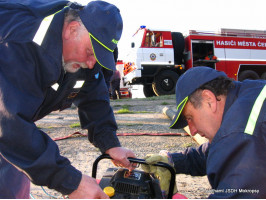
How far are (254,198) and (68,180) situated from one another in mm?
891

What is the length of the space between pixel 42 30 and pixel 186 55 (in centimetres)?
943

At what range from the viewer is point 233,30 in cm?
1135

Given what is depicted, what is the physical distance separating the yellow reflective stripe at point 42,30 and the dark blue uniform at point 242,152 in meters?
1.04

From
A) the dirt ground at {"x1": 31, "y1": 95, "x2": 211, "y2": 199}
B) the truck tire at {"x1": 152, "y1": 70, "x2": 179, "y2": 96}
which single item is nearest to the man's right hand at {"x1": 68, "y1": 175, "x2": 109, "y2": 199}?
the dirt ground at {"x1": 31, "y1": 95, "x2": 211, "y2": 199}

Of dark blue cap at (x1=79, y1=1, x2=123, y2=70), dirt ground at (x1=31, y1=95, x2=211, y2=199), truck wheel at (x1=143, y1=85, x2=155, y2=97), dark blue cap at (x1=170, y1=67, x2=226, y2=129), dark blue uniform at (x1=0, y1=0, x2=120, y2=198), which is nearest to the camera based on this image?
dark blue uniform at (x1=0, y1=0, x2=120, y2=198)

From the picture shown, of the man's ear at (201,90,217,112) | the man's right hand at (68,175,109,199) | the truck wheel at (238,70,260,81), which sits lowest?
the truck wheel at (238,70,260,81)

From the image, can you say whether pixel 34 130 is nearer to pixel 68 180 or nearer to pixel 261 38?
pixel 68 180

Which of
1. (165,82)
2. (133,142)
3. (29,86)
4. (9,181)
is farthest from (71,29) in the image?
(165,82)

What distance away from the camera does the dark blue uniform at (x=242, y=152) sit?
3.74ft

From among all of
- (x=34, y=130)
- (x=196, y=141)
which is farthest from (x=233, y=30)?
(x=34, y=130)

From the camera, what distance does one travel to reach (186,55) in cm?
1022

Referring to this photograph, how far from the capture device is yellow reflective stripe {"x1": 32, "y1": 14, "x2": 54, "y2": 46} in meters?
1.27

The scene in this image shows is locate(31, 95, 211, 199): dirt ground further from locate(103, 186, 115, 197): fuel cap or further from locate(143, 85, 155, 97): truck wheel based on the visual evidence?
locate(143, 85, 155, 97): truck wheel

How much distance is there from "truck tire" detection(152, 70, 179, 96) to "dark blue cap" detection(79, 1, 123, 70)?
321 inches
